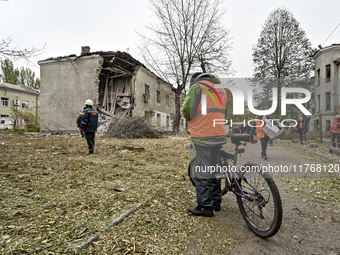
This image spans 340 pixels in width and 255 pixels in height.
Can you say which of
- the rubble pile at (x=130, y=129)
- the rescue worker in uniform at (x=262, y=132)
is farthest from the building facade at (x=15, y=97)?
the rescue worker in uniform at (x=262, y=132)

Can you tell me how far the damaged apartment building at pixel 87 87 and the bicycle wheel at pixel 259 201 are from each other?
14.4m

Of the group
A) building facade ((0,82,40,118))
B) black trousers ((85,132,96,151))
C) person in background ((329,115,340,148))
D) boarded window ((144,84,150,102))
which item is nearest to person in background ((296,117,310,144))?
person in background ((329,115,340,148))

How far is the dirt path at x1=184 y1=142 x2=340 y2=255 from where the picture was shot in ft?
6.77

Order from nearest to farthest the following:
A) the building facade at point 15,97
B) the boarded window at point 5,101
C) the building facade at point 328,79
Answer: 1. the building facade at point 328,79
2. the building facade at point 15,97
3. the boarded window at point 5,101

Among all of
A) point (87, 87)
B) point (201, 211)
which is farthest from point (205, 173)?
point (87, 87)

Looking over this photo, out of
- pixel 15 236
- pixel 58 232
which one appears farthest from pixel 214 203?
pixel 15 236

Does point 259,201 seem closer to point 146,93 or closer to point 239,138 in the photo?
point 239,138

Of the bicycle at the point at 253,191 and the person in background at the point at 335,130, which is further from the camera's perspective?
the person in background at the point at 335,130

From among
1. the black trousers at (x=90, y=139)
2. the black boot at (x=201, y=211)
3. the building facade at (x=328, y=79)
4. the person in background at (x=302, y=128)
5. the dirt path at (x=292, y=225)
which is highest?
the building facade at (x=328, y=79)

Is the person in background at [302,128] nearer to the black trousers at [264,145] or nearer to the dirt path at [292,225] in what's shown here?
the dirt path at [292,225]

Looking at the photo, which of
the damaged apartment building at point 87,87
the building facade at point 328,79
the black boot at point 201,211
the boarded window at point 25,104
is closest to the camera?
the black boot at point 201,211

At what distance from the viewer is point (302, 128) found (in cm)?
288

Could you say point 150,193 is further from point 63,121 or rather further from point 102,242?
point 63,121

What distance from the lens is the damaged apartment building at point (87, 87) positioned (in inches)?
680
